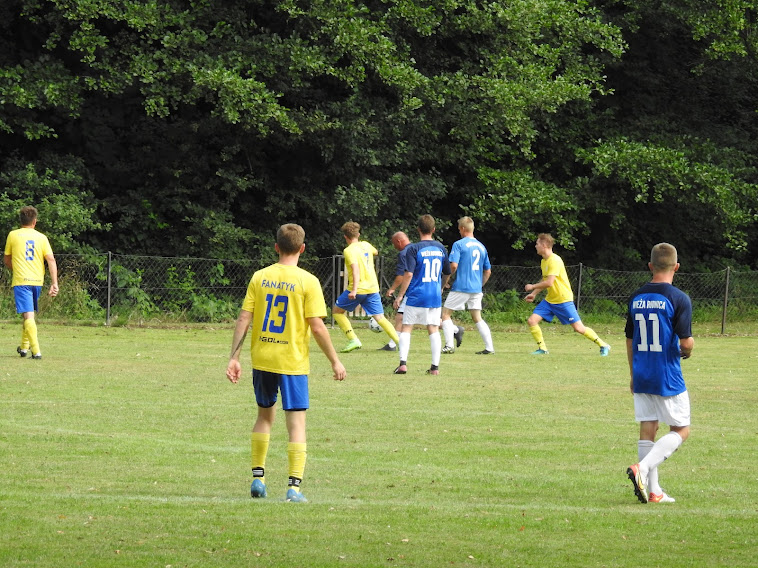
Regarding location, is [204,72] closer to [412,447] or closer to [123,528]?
[412,447]

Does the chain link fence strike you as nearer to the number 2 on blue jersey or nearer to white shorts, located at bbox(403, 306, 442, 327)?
white shorts, located at bbox(403, 306, 442, 327)

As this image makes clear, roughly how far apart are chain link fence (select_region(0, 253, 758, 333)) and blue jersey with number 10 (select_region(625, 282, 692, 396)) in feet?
59.1

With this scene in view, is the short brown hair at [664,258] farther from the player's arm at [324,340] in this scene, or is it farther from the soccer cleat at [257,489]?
the soccer cleat at [257,489]

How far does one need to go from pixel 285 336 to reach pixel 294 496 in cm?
98

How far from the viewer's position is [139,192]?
2916 centimetres

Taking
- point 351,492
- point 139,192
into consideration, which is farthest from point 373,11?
point 351,492

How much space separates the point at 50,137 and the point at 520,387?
1785cm

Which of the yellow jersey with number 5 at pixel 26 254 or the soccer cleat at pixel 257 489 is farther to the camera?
the yellow jersey with number 5 at pixel 26 254

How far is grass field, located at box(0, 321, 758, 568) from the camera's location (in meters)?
6.14

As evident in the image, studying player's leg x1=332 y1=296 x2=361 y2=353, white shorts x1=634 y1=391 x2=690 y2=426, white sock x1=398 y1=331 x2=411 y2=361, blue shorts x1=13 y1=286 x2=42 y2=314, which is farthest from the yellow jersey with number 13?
white shorts x1=634 y1=391 x2=690 y2=426

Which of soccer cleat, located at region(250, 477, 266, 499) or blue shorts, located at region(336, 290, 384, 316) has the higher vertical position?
blue shorts, located at region(336, 290, 384, 316)

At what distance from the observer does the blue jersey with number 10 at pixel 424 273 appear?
52.1 ft

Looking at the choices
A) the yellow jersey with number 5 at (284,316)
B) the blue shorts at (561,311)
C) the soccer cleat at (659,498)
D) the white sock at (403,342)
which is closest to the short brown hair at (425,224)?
the white sock at (403,342)

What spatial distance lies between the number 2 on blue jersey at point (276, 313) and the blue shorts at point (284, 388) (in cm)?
29
